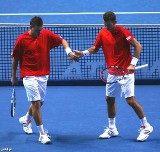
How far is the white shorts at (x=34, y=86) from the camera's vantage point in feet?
20.5

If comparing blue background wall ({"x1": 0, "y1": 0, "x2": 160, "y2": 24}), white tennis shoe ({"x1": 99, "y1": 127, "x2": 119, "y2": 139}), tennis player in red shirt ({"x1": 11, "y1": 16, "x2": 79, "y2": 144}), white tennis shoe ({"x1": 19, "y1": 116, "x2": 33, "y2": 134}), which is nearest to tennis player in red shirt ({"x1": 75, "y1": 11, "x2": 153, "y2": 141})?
white tennis shoe ({"x1": 99, "y1": 127, "x2": 119, "y2": 139})

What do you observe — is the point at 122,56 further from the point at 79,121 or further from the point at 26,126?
the point at 26,126

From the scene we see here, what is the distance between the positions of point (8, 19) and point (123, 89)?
319 inches

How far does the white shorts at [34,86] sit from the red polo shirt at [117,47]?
0.94 meters

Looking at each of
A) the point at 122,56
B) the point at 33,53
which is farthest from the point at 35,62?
the point at 122,56

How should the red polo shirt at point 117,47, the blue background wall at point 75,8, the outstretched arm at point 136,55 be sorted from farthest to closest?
the blue background wall at point 75,8
the red polo shirt at point 117,47
the outstretched arm at point 136,55

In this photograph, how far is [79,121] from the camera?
24.6 feet

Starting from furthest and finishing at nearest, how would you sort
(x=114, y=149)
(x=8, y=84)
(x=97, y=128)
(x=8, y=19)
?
(x=8, y=19) → (x=8, y=84) → (x=97, y=128) → (x=114, y=149)

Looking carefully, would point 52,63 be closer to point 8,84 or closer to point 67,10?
point 8,84

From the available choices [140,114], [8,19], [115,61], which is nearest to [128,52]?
[115,61]

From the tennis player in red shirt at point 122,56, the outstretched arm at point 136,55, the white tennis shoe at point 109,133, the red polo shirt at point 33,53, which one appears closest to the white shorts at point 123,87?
the tennis player in red shirt at point 122,56

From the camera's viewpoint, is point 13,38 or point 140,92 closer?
point 140,92

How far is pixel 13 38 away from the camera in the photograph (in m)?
A: 11.3

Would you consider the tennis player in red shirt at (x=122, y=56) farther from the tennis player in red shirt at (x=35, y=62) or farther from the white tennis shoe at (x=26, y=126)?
the white tennis shoe at (x=26, y=126)
